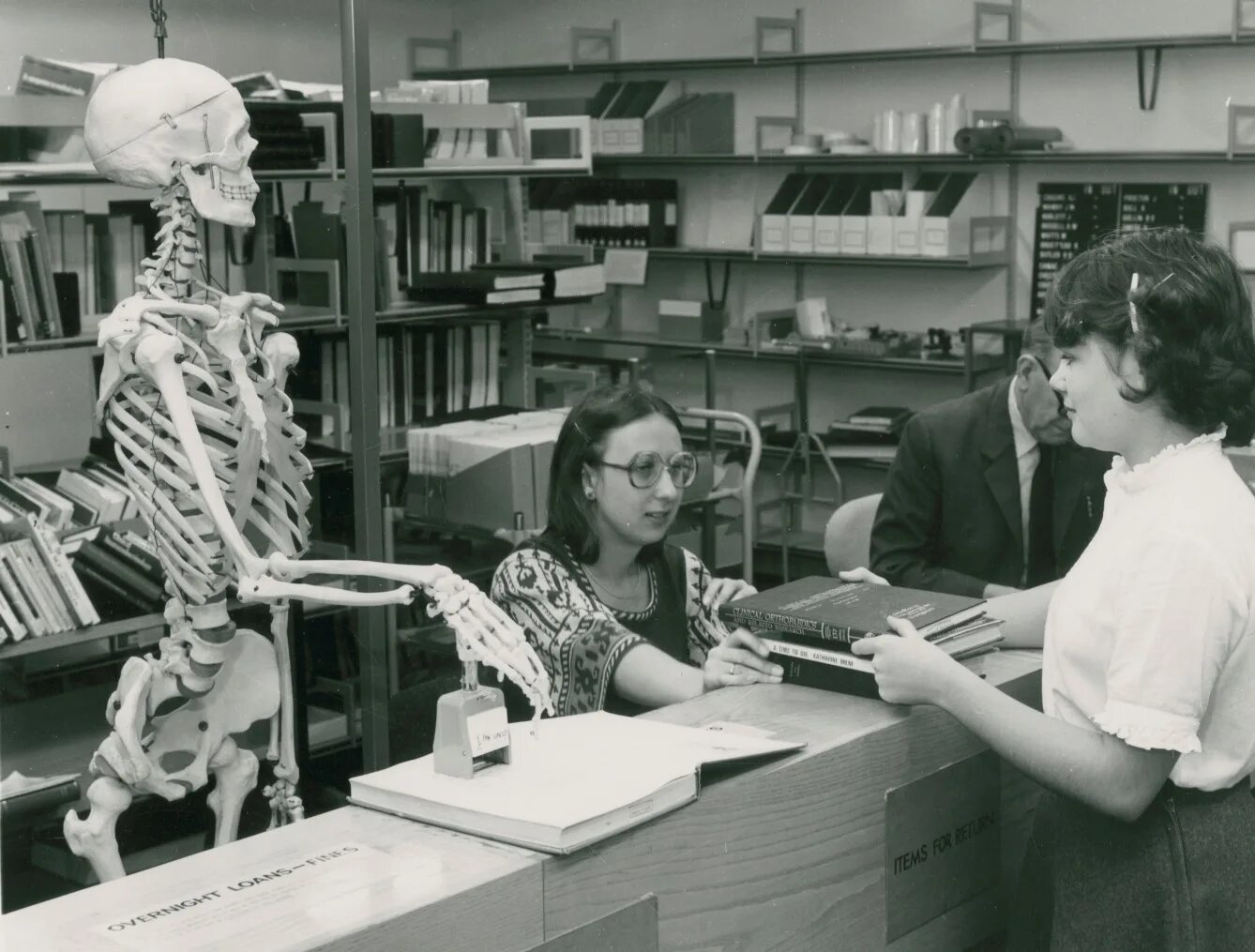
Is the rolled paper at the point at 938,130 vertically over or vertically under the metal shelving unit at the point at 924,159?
over

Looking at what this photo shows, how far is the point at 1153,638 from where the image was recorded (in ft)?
4.51

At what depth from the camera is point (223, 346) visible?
82.4 inches

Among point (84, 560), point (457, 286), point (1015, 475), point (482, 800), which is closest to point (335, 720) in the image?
point (84, 560)

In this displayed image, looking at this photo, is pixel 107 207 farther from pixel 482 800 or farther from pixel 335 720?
pixel 482 800

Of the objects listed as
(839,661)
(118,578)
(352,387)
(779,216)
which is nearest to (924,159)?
(779,216)

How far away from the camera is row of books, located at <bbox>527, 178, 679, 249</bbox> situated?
6.99 meters

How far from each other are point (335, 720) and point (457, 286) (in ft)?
4.56

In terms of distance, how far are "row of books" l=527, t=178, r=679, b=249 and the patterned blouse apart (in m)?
4.70

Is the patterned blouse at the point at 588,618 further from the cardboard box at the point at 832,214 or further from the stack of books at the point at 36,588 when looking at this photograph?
the cardboard box at the point at 832,214

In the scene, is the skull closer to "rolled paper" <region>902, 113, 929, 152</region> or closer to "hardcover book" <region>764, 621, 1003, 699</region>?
"hardcover book" <region>764, 621, 1003, 699</region>

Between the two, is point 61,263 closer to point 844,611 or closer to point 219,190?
point 219,190

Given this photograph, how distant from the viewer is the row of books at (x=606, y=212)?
6992mm

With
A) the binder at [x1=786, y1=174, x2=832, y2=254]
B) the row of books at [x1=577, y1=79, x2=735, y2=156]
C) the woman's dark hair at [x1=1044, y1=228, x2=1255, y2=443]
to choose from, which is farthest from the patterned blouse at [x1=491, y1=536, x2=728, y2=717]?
the row of books at [x1=577, y1=79, x2=735, y2=156]

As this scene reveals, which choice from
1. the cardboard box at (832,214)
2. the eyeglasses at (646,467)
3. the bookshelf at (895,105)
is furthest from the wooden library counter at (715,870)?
the cardboard box at (832,214)
